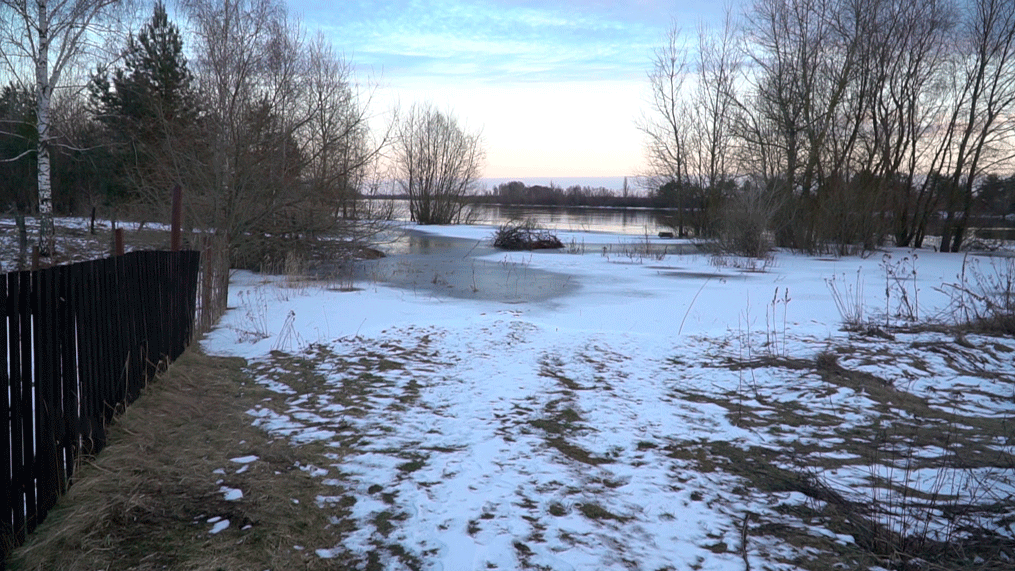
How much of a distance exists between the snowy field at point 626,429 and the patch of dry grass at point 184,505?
0.66 feet

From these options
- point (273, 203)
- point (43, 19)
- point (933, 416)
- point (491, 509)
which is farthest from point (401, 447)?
point (43, 19)

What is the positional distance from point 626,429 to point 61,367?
3.78m

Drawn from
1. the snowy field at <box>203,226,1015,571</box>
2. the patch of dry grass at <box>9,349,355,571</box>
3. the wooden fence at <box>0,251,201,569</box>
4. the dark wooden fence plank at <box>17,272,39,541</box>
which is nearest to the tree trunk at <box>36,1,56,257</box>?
the snowy field at <box>203,226,1015,571</box>

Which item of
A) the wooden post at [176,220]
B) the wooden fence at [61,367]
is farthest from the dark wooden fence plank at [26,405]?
the wooden post at [176,220]

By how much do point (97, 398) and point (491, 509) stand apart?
274 centimetres

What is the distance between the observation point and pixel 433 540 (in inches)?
124

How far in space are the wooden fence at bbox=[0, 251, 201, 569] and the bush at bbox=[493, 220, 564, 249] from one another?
18.7 meters

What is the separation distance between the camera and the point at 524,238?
2397 centimetres

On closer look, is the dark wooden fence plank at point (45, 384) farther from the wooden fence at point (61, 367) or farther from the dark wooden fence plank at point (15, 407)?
the dark wooden fence plank at point (15, 407)

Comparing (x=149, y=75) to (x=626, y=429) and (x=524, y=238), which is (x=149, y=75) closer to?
(x=524, y=238)

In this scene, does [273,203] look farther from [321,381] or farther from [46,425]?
[46,425]

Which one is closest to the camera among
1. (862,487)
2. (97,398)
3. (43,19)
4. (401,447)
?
(862,487)

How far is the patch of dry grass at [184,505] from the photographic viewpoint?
9.53 feet

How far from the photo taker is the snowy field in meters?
3.22
